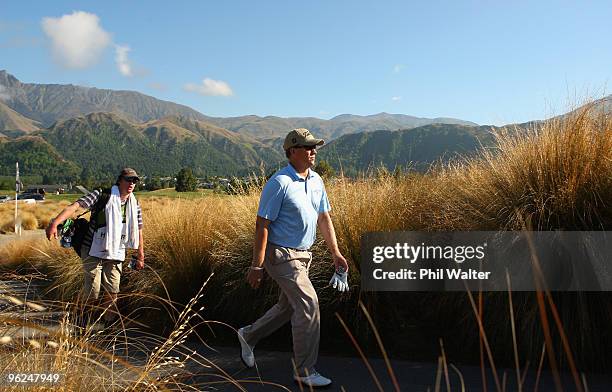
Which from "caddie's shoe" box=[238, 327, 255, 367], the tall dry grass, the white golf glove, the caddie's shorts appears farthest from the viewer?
the caddie's shorts

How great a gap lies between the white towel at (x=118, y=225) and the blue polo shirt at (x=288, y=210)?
7.49ft

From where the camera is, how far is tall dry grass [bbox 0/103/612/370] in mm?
4945

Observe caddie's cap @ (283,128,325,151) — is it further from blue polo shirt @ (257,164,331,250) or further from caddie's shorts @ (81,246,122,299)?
caddie's shorts @ (81,246,122,299)

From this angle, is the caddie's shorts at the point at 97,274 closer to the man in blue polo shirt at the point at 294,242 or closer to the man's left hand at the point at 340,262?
the man in blue polo shirt at the point at 294,242

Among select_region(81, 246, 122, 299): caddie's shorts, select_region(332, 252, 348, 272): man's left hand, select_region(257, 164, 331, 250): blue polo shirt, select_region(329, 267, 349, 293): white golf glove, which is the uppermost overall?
select_region(257, 164, 331, 250): blue polo shirt

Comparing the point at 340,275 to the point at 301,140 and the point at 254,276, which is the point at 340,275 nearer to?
the point at 254,276

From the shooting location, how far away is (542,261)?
16.1 ft

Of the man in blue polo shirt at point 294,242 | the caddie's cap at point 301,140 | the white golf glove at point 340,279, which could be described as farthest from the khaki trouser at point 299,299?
the caddie's cap at point 301,140

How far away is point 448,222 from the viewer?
19.2 ft

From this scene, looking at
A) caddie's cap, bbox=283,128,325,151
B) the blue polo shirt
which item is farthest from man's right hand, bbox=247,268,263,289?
caddie's cap, bbox=283,128,325,151

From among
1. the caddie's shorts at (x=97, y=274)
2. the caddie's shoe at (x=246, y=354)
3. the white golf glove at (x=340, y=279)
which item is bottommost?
the caddie's shoe at (x=246, y=354)

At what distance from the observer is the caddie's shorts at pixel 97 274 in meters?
5.84

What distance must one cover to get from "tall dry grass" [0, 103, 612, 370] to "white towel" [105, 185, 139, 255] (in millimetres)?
769

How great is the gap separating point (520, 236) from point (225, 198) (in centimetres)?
514
